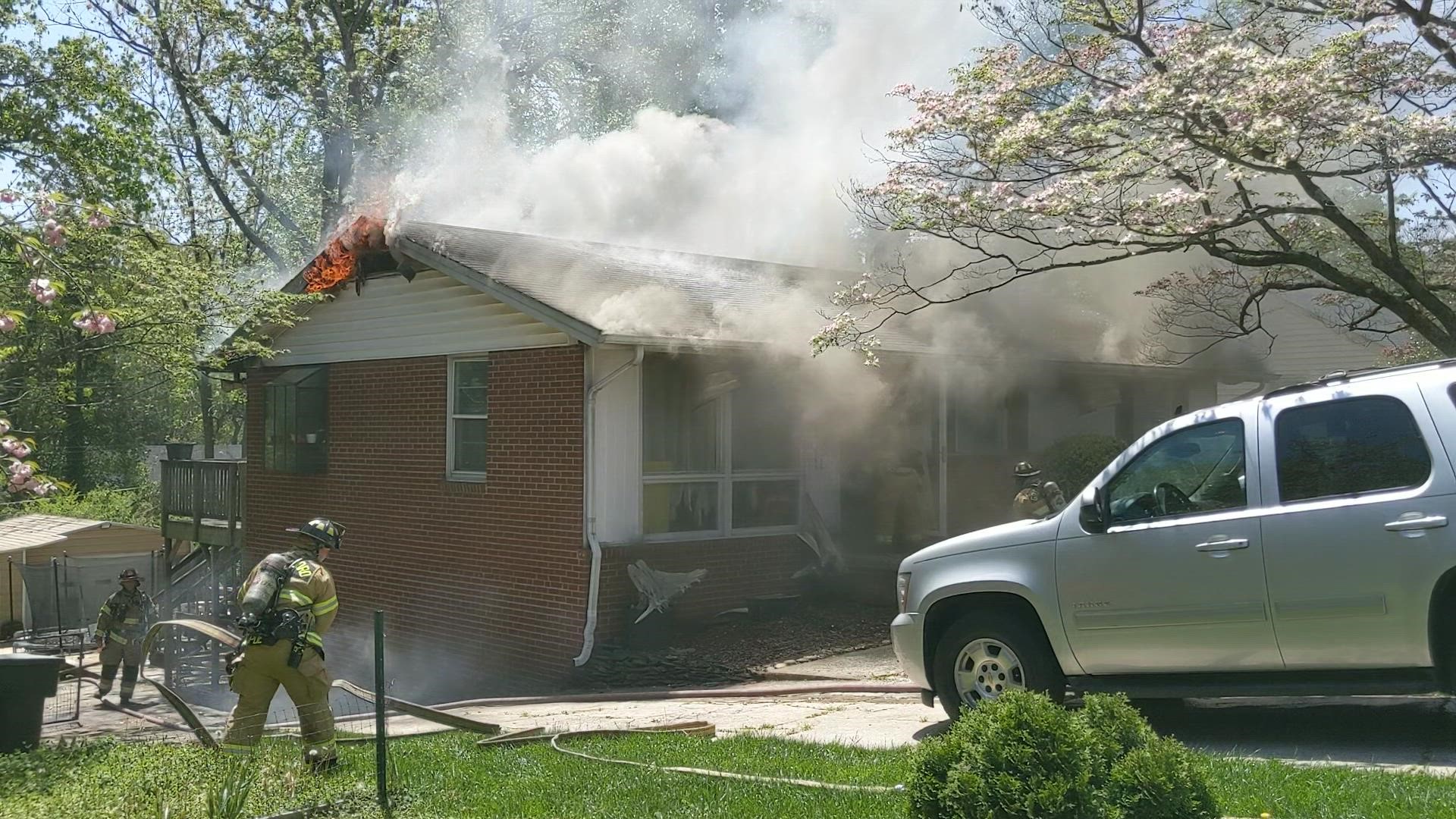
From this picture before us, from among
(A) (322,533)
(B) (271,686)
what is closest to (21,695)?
(B) (271,686)

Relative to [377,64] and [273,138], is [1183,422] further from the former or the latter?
[273,138]

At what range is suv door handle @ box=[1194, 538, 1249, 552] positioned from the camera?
20.5ft

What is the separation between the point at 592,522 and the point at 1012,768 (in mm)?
7892

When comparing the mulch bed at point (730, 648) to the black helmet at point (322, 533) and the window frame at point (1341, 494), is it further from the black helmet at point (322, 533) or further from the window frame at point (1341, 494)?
the window frame at point (1341, 494)

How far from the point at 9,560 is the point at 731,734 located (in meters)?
20.3

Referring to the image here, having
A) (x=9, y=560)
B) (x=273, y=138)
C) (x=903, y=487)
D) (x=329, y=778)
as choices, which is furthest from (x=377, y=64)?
(x=329, y=778)

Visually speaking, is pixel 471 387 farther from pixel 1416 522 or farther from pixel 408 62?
pixel 408 62

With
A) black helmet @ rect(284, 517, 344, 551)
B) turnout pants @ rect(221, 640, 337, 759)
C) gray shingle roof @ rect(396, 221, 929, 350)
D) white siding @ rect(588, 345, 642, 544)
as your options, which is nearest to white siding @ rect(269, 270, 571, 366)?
gray shingle roof @ rect(396, 221, 929, 350)

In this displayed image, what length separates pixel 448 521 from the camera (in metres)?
13.5

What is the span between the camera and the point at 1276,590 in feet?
20.1

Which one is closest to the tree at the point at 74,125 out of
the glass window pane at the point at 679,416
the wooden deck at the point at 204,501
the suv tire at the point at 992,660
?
the wooden deck at the point at 204,501

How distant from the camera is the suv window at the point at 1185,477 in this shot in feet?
21.3

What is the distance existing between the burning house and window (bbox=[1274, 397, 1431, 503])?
6002mm

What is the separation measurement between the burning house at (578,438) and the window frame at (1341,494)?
591cm
